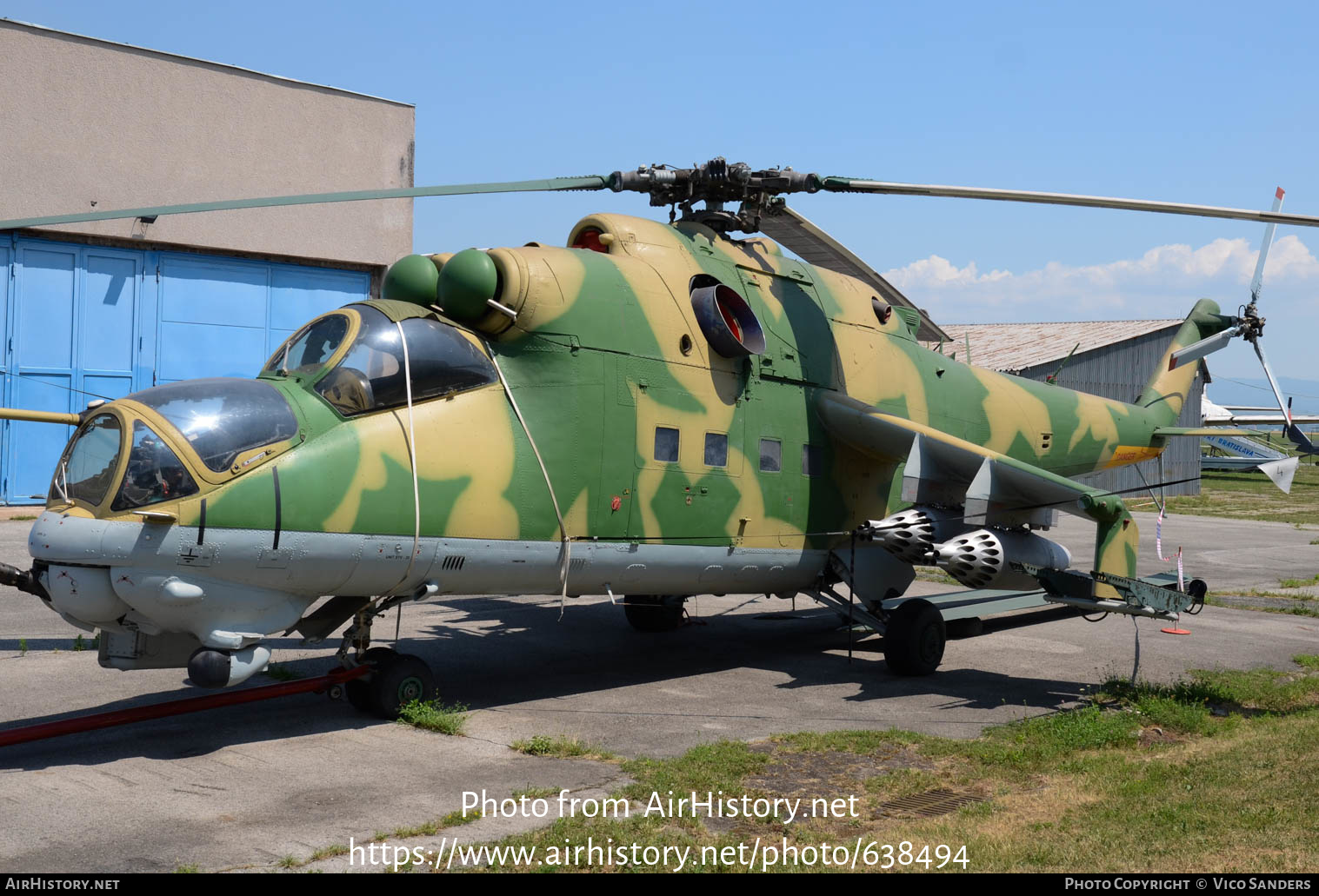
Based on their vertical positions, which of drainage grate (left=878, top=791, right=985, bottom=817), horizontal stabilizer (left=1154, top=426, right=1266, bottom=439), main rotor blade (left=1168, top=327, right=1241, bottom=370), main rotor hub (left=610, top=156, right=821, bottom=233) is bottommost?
drainage grate (left=878, top=791, right=985, bottom=817)

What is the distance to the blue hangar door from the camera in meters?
23.0

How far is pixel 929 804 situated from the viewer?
7.02 m

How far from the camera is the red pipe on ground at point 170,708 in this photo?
7.36 m

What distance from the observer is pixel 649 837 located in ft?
19.9

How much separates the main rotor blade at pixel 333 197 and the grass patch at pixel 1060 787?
15.4ft

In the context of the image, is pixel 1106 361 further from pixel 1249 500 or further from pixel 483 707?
pixel 483 707

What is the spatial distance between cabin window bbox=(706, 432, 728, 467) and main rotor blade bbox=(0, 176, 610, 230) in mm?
2509

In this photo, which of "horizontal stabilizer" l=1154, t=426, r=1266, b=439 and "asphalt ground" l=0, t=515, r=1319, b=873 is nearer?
"asphalt ground" l=0, t=515, r=1319, b=873

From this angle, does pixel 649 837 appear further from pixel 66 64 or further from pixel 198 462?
pixel 66 64

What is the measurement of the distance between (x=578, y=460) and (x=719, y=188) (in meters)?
3.32

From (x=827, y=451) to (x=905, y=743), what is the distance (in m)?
3.91

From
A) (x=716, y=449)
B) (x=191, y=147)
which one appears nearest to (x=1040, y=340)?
(x=191, y=147)

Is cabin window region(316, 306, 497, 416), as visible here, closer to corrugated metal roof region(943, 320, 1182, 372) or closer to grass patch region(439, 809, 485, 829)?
grass patch region(439, 809, 485, 829)

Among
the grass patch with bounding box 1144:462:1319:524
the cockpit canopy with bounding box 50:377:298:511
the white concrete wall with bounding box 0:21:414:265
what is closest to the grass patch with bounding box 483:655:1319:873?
the cockpit canopy with bounding box 50:377:298:511
